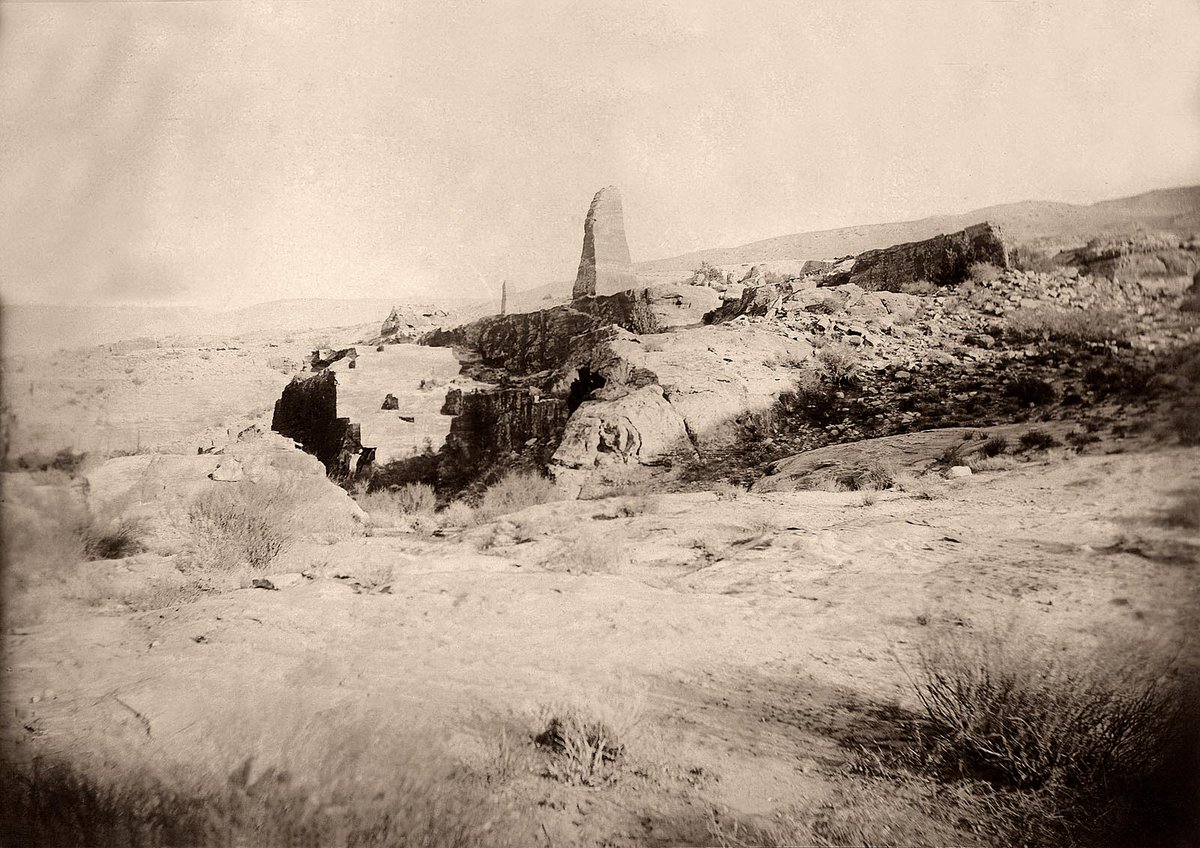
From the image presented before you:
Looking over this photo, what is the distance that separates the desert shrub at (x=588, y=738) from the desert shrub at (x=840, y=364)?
3339mm

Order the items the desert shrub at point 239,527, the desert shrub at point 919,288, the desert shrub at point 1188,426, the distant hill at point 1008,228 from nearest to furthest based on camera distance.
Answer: the desert shrub at point 1188,426
the distant hill at point 1008,228
the desert shrub at point 239,527
the desert shrub at point 919,288

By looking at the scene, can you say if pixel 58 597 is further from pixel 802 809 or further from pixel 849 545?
pixel 849 545

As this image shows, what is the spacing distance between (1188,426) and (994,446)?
3.25 ft

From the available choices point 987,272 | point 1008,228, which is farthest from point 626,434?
point 1008,228

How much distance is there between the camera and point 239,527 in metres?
4.27

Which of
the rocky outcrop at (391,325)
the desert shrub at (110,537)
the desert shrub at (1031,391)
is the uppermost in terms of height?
the rocky outcrop at (391,325)

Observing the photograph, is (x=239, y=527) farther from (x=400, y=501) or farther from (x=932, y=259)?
(x=932, y=259)

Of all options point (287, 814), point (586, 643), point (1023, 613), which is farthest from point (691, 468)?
point (287, 814)

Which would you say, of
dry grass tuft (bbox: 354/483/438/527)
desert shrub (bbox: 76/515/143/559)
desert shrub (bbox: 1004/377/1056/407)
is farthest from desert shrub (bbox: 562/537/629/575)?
desert shrub (bbox: 76/515/143/559)

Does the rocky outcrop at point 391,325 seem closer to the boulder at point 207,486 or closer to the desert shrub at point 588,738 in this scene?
the boulder at point 207,486

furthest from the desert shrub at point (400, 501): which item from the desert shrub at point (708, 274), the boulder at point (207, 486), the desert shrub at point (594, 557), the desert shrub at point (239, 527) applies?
the desert shrub at point (708, 274)

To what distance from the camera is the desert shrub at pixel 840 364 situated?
196 inches

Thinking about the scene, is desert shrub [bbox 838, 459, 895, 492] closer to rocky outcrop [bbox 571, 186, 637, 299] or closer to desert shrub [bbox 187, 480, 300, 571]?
rocky outcrop [bbox 571, 186, 637, 299]

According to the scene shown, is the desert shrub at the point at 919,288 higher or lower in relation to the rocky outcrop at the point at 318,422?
higher
